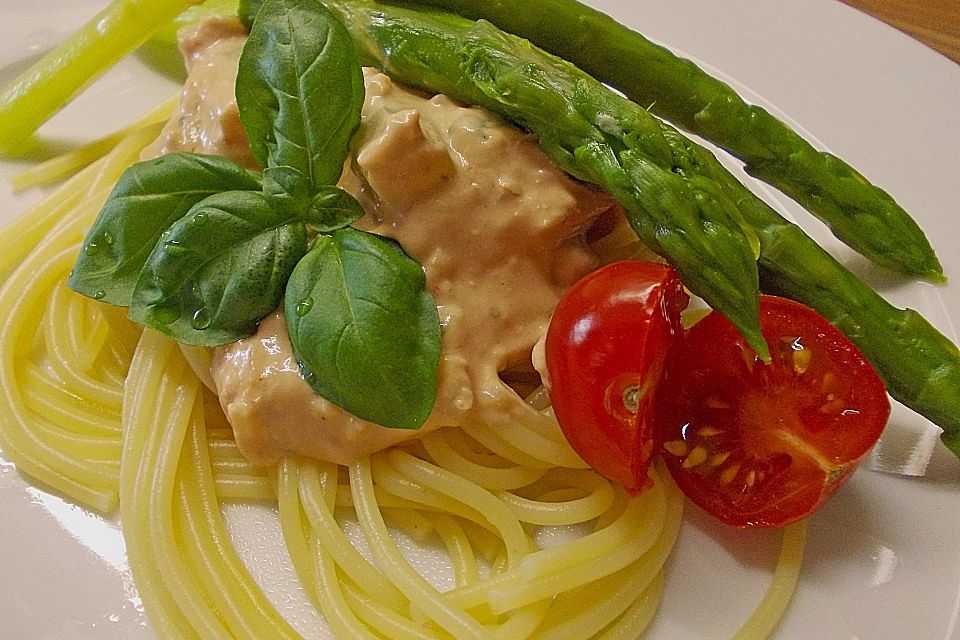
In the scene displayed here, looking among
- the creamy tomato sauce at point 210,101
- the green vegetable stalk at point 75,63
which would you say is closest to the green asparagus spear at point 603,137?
the creamy tomato sauce at point 210,101

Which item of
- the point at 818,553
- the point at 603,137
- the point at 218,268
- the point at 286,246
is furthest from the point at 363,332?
the point at 818,553

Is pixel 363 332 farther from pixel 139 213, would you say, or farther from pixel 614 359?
pixel 139 213

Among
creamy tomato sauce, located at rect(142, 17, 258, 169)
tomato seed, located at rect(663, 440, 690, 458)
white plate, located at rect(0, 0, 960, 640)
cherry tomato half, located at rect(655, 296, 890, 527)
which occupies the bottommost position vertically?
white plate, located at rect(0, 0, 960, 640)

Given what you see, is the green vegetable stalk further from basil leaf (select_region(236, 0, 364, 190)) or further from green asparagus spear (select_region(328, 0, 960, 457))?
basil leaf (select_region(236, 0, 364, 190))

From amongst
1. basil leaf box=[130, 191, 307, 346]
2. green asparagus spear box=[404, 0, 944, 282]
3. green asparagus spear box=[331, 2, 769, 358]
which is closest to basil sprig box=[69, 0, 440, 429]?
basil leaf box=[130, 191, 307, 346]

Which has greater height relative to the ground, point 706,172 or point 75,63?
point 706,172

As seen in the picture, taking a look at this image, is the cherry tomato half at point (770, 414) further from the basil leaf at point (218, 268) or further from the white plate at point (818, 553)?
the basil leaf at point (218, 268)
